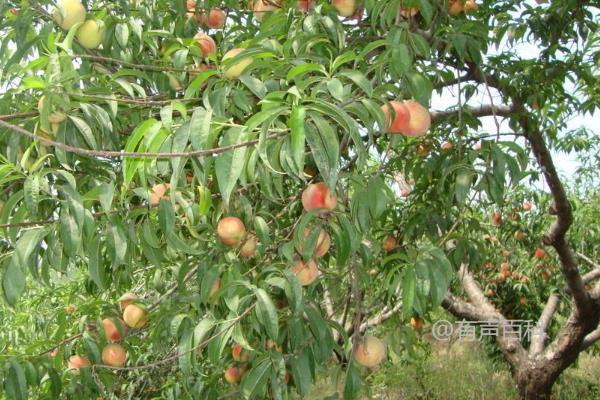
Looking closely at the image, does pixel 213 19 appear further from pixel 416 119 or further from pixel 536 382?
pixel 536 382

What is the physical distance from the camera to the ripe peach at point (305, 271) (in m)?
1.32

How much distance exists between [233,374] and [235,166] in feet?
3.22

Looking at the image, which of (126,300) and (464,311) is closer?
(126,300)

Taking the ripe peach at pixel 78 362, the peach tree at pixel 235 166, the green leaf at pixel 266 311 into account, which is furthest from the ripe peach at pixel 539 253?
the green leaf at pixel 266 311

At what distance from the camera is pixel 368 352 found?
1.44m

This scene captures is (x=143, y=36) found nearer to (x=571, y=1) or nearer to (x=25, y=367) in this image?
(x=25, y=367)

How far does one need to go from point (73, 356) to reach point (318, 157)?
3.89ft

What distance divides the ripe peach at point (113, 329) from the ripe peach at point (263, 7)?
82cm

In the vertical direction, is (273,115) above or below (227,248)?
above

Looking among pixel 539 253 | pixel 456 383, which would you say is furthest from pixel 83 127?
pixel 456 383

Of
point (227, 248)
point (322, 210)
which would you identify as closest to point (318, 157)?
point (322, 210)

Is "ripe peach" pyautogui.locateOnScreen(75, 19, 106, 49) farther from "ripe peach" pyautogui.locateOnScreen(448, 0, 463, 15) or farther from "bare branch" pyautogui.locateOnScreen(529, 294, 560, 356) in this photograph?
"bare branch" pyautogui.locateOnScreen(529, 294, 560, 356)

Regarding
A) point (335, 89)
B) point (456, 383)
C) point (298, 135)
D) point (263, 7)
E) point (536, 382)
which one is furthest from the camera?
point (456, 383)

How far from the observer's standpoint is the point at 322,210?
47.3 inches
